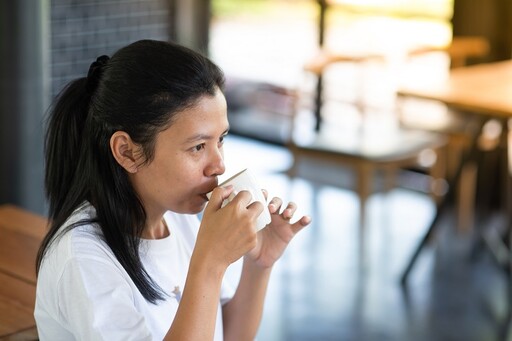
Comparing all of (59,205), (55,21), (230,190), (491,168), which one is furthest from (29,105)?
(491,168)

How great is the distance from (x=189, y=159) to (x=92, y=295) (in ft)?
0.72

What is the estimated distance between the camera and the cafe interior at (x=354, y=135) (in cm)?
320

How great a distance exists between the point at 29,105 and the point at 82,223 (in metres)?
1.86

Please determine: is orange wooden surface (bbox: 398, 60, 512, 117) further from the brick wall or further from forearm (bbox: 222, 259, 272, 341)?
forearm (bbox: 222, 259, 272, 341)

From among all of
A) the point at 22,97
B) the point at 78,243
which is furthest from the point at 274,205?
the point at 22,97

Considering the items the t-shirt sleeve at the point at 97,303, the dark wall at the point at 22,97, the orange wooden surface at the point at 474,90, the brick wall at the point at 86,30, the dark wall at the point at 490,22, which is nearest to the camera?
the t-shirt sleeve at the point at 97,303

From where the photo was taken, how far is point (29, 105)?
3078 mm

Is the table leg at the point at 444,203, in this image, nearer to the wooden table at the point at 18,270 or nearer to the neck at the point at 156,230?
the wooden table at the point at 18,270

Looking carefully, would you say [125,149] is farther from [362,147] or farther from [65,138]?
[362,147]

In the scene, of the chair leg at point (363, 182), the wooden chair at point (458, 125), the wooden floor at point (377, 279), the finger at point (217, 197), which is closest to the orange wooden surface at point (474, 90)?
the wooden chair at point (458, 125)

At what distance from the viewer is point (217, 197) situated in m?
1.26

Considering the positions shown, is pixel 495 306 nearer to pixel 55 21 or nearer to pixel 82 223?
pixel 55 21

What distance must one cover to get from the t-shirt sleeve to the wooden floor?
1.31 m

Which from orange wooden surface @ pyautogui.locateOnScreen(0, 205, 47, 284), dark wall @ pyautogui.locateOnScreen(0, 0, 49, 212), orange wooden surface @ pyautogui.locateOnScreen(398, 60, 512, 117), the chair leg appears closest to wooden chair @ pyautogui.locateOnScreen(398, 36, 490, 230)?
orange wooden surface @ pyautogui.locateOnScreen(398, 60, 512, 117)
